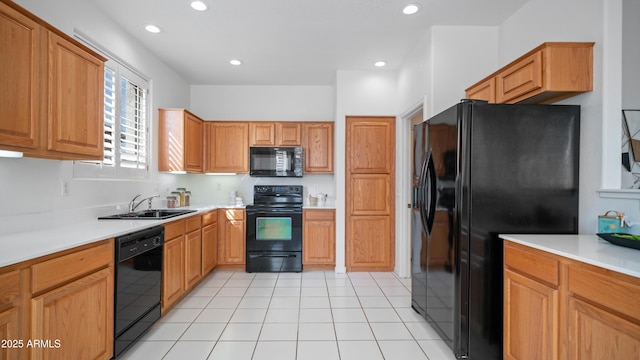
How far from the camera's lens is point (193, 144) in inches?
155

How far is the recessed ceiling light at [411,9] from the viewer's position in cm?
249

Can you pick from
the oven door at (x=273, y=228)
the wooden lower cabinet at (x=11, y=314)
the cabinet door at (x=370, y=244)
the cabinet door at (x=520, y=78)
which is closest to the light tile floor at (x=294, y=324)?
the cabinet door at (x=370, y=244)

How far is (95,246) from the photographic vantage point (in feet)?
5.58

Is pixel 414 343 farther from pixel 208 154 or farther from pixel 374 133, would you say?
pixel 208 154

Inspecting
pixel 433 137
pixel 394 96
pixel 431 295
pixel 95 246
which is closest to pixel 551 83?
pixel 433 137

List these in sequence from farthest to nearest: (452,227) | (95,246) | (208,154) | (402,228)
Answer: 1. (208,154)
2. (402,228)
3. (452,227)
4. (95,246)

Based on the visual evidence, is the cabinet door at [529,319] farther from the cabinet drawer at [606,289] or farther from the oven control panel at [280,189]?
the oven control panel at [280,189]

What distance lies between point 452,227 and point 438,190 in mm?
Answer: 331

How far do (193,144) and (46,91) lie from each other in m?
2.25

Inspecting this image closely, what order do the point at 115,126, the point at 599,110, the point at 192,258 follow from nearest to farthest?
the point at 599,110 < the point at 115,126 < the point at 192,258

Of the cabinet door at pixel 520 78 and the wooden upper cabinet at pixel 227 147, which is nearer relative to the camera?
the cabinet door at pixel 520 78

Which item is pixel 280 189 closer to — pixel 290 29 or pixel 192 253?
pixel 192 253

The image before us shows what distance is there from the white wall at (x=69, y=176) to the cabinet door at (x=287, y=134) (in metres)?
1.58

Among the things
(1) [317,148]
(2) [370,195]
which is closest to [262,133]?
(1) [317,148]
